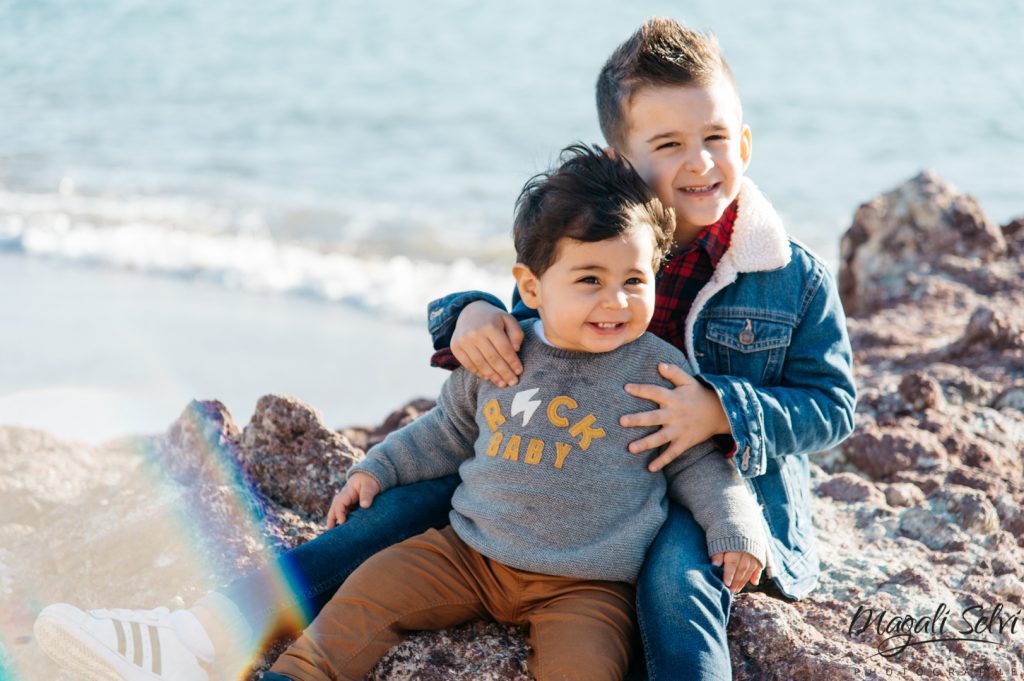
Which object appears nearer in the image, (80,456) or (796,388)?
(796,388)

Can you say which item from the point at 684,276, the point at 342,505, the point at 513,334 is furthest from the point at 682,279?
the point at 342,505

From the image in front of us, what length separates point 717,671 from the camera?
2137mm

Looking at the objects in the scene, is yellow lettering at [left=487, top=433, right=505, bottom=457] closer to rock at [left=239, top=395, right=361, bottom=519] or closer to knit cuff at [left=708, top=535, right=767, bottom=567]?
knit cuff at [left=708, top=535, right=767, bottom=567]

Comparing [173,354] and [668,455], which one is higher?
[668,455]

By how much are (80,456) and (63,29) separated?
13.9 metres

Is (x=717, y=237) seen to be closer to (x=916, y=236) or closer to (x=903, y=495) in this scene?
(x=903, y=495)

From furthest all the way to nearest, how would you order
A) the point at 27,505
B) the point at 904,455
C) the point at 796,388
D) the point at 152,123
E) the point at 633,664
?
the point at 152,123
the point at 904,455
the point at 27,505
the point at 796,388
the point at 633,664

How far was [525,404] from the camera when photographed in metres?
2.44

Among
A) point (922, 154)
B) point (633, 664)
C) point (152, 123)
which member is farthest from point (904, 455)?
point (152, 123)

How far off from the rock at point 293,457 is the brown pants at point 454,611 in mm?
545

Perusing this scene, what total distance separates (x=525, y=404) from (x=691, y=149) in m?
0.71

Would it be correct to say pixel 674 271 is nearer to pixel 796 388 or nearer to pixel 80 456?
pixel 796 388

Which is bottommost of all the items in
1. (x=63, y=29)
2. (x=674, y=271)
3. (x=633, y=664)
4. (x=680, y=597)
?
(x=633, y=664)

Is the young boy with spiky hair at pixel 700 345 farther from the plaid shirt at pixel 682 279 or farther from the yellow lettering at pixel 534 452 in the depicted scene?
the yellow lettering at pixel 534 452
